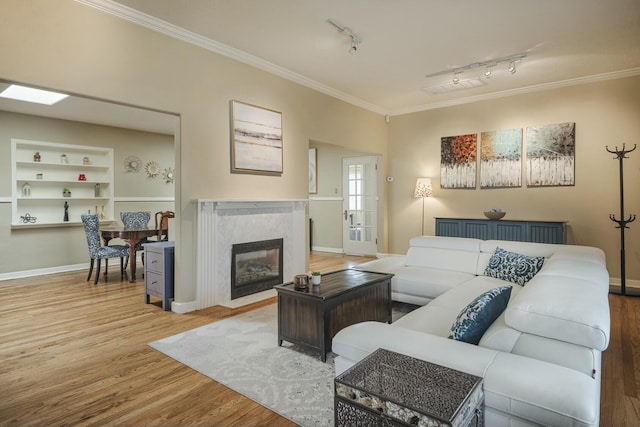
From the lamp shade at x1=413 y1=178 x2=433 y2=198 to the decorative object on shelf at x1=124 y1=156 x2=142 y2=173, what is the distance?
575 cm

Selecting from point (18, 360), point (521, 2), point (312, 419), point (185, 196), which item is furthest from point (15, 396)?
point (521, 2)

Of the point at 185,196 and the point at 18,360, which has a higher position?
the point at 185,196

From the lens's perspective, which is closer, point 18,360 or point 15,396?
point 15,396

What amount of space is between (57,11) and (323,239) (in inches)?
258

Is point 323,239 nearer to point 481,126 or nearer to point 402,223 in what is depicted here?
point 402,223

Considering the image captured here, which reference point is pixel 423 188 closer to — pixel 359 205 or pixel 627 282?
pixel 359 205

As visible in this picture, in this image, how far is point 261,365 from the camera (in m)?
2.68

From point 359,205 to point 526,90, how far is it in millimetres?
3773

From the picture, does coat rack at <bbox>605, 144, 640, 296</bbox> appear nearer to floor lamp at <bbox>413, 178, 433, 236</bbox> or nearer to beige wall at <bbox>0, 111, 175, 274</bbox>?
floor lamp at <bbox>413, 178, 433, 236</bbox>

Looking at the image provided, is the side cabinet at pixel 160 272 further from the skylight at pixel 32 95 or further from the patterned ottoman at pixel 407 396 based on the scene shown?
the patterned ottoman at pixel 407 396

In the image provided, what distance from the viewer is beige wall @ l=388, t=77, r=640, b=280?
514 cm

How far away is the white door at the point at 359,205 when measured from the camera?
25.4 ft

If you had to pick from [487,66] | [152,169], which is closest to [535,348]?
[487,66]

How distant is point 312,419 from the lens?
2.01 m
